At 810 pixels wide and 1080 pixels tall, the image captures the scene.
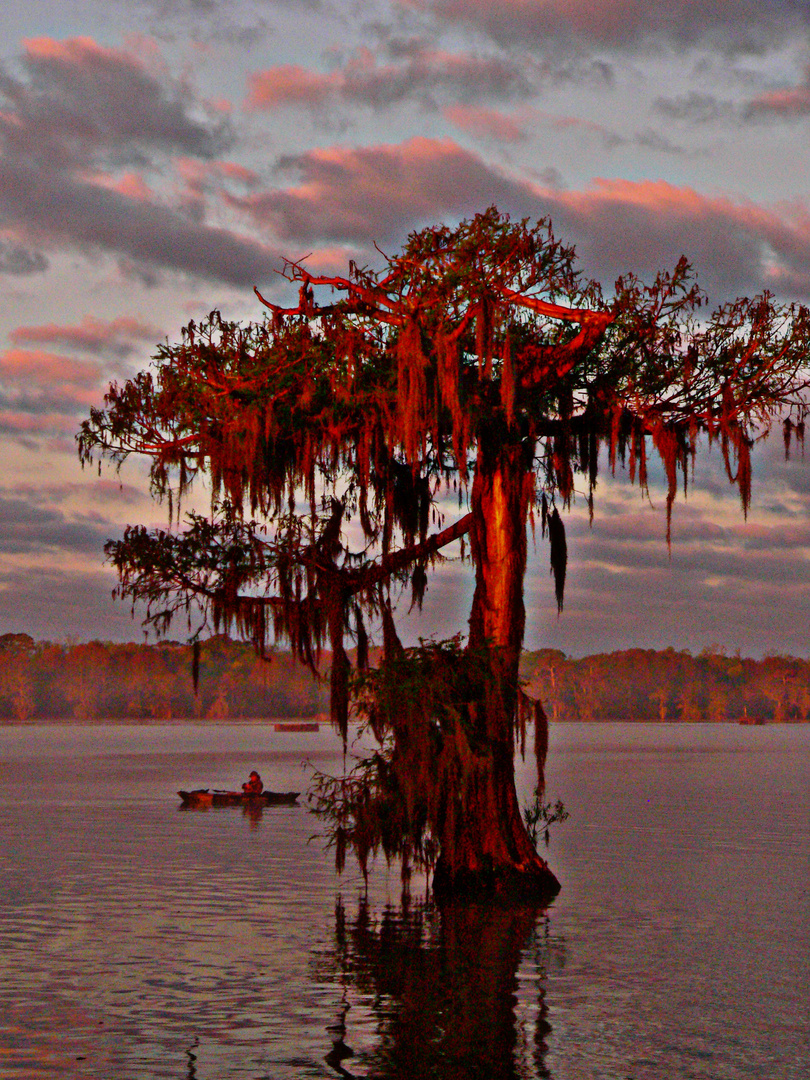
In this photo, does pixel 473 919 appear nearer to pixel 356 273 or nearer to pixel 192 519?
pixel 192 519

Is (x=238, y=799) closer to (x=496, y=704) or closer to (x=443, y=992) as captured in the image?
(x=496, y=704)

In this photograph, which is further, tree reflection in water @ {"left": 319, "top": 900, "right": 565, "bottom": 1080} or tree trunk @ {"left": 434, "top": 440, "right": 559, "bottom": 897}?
tree trunk @ {"left": 434, "top": 440, "right": 559, "bottom": 897}

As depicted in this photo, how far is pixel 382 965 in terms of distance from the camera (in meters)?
27.2

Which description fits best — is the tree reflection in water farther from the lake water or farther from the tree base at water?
the tree base at water

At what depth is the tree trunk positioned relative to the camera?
1069 inches

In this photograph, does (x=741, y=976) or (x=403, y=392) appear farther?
(x=741, y=976)

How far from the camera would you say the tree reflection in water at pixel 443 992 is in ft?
64.3

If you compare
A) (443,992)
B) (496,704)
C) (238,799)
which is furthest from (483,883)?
(238,799)

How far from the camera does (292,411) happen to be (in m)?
26.7

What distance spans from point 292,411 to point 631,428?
6.75 m

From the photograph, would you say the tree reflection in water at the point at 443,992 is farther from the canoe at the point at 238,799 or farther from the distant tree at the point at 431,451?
the canoe at the point at 238,799

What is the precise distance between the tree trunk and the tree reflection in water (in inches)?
29.8

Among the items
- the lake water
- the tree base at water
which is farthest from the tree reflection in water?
the tree base at water

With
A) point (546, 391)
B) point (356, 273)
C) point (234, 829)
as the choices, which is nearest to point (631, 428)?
point (546, 391)
